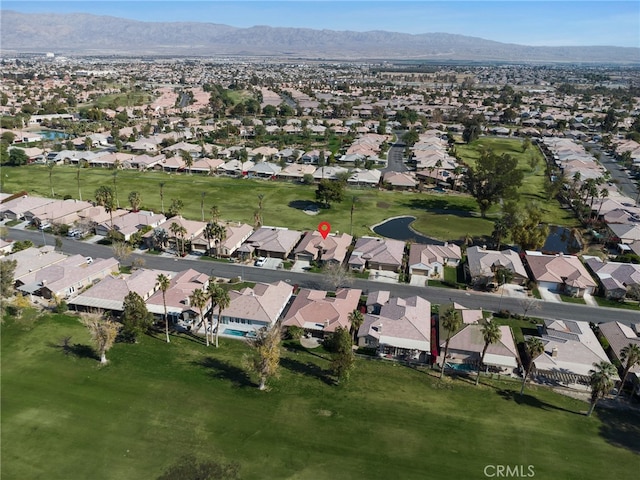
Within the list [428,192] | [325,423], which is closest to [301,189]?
[428,192]

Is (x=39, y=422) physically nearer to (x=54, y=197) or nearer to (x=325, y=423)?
(x=325, y=423)

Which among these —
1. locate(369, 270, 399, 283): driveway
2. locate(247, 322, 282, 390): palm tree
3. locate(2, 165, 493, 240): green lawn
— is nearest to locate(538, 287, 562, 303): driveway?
locate(2, 165, 493, 240): green lawn

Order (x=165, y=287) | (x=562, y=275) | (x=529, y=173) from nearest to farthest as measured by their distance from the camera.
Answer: (x=165, y=287), (x=562, y=275), (x=529, y=173)

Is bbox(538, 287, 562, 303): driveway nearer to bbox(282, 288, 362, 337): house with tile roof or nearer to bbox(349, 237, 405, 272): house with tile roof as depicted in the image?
bbox(349, 237, 405, 272): house with tile roof

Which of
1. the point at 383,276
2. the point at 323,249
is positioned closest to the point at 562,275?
the point at 383,276

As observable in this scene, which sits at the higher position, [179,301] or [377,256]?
[377,256]

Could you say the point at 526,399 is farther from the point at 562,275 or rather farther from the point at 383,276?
the point at 562,275
